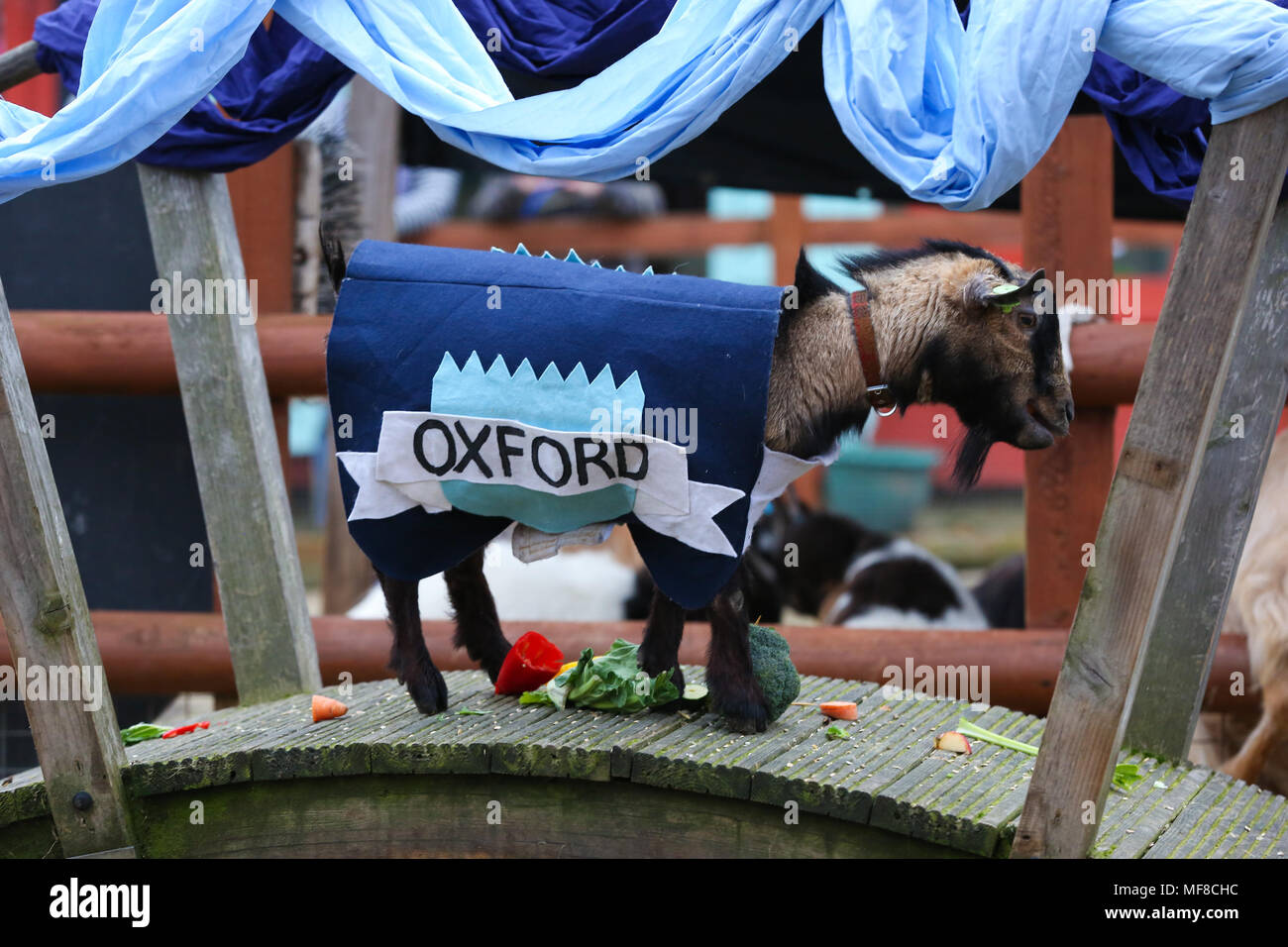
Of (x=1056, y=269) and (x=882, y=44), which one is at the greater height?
(x=882, y=44)

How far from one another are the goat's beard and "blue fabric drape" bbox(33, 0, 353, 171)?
2.10 metres

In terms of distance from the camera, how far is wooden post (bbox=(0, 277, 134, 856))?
10.9 feet

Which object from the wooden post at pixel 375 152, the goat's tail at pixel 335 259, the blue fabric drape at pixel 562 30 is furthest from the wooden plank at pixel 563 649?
the blue fabric drape at pixel 562 30

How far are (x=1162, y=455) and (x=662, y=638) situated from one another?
162 centimetres

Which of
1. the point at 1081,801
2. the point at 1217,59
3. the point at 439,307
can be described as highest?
the point at 1217,59

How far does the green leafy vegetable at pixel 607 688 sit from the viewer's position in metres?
3.68

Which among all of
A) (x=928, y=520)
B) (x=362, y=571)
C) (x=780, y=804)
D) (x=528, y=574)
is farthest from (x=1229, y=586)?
(x=928, y=520)

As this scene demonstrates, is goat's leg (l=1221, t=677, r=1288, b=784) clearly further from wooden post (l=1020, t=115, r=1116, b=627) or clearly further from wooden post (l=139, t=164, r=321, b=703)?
wooden post (l=139, t=164, r=321, b=703)

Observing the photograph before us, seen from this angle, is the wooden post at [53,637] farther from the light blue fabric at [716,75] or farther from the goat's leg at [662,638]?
the goat's leg at [662,638]

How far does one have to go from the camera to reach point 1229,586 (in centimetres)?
371

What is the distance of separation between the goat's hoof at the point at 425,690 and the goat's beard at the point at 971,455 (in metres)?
1.55

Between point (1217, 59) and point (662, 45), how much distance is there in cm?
→ 128

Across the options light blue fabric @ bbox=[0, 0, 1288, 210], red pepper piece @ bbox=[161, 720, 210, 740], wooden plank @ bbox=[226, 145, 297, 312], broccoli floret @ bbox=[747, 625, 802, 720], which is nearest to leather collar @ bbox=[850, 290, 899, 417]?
light blue fabric @ bbox=[0, 0, 1288, 210]

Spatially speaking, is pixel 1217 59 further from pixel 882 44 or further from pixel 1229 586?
pixel 1229 586
